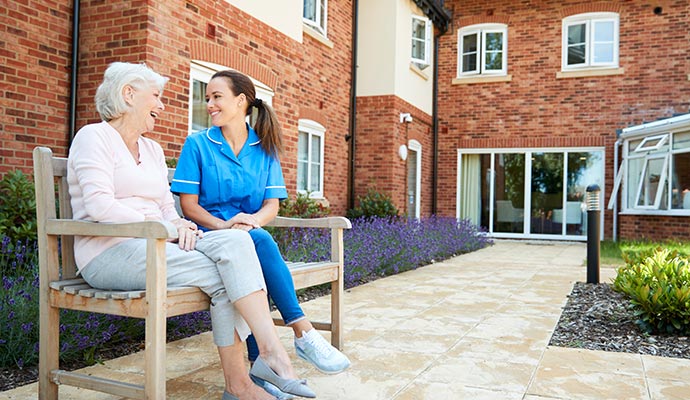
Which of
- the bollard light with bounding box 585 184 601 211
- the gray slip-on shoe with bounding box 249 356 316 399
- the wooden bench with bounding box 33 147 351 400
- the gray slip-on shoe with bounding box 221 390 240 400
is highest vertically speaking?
the bollard light with bounding box 585 184 601 211

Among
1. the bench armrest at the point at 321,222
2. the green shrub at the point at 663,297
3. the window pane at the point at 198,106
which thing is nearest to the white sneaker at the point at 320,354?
the bench armrest at the point at 321,222

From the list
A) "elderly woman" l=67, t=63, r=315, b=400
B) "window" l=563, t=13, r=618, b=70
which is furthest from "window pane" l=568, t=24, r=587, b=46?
"elderly woman" l=67, t=63, r=315, b=400

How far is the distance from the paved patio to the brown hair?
1100mm

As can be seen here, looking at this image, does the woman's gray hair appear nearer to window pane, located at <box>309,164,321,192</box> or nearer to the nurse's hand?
the nurse's hand

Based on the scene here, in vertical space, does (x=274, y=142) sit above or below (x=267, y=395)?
above

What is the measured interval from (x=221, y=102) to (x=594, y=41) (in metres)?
11.6

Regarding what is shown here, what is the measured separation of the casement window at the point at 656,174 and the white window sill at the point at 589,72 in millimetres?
1509

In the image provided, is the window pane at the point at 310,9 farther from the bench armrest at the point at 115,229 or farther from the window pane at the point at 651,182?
the bench armrest at the point at 115,229

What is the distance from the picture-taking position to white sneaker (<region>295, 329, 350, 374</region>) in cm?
240

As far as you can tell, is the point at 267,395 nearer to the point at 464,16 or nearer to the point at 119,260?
the point at 119,260

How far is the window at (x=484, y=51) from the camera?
13.0 m

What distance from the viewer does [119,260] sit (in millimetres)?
2143

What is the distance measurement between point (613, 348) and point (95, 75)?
4431 millimetres

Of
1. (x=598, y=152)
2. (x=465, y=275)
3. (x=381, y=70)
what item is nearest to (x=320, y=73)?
(x=381, y=70)
